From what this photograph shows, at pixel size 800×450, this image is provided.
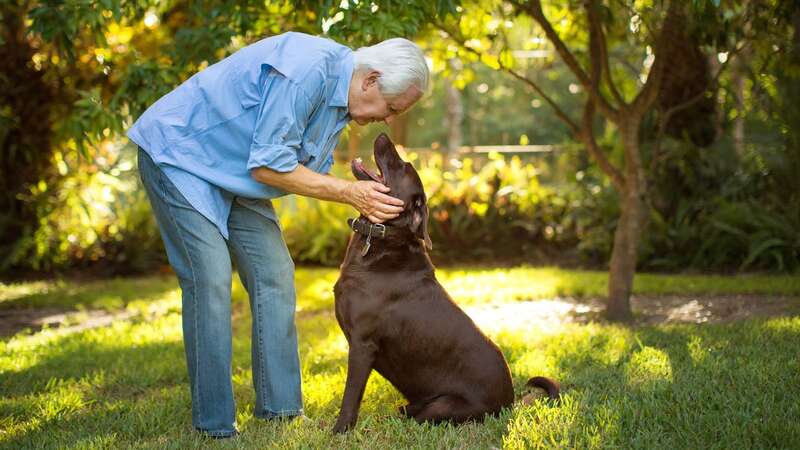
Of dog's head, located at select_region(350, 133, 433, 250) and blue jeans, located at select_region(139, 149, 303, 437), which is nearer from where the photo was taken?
blue jeans, located at select_region(139, 149, 303, 437)

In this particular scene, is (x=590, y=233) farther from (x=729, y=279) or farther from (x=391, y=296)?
(x=391, y=296)

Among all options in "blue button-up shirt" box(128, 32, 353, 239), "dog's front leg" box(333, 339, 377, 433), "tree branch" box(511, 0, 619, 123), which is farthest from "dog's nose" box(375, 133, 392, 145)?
"tree branch" box(511, 0, 619, 123)

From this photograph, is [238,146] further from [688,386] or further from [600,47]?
[600,47]

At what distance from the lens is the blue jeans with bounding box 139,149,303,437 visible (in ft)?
11.7

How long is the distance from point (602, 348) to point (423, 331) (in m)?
1.84

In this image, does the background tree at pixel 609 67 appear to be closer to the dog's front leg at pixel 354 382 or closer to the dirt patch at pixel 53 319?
the dog's front leg at pixel 354 382

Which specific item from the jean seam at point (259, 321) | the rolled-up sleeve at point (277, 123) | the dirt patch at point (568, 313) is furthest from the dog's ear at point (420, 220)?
the dirt patch at point (568, 313)

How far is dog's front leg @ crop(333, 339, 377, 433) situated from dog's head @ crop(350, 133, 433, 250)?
1.82ft

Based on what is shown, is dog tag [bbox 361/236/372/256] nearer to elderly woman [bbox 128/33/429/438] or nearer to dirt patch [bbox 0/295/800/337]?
elderly woman [bbox 128/33/429/438]

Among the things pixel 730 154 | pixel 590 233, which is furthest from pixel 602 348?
pixel 730 154

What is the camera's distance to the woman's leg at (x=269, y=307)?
3.81 m

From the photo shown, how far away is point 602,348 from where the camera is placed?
16.8ft

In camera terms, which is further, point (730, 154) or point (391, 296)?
point (730, 154)

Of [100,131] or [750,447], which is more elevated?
[100,131]
